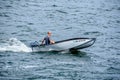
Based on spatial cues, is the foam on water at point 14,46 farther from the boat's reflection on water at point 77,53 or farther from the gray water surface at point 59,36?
the boat's reflection on water at point 77,53

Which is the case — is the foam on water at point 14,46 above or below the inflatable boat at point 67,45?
below

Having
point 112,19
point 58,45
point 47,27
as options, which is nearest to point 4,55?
point 58,45

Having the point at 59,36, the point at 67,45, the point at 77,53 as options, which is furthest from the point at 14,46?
the point at 59,36

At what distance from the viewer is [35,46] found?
115 feet

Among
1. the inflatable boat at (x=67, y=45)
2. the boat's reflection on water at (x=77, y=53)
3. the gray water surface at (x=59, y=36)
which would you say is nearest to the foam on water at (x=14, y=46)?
the gray water surface at (x=59, y=36)

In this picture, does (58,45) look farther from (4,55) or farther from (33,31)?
(33,31)

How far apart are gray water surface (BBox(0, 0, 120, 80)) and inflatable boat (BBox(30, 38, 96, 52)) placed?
1.75 ft

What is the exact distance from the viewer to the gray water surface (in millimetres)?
29317

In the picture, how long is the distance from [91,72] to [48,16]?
22.3 m

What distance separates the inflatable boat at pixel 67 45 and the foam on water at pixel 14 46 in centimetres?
92

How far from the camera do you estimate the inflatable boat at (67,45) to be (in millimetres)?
34406

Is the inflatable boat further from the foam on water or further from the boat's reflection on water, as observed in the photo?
the foam on water

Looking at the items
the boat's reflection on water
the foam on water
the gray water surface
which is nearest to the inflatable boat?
the boat's reflection on water

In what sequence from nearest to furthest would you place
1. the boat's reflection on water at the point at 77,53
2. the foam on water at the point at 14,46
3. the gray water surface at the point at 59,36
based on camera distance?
the gray water surface at the point at 59,36 < the boat's reflection on water at the point at 77,53 < the foam on water at the point at 14,46
